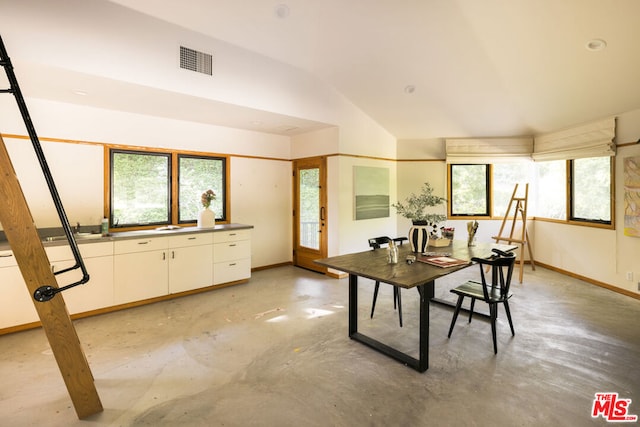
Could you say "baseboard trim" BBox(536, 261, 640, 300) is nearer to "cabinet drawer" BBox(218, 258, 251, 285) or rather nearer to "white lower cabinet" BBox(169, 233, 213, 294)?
"cabinet drawer" BBox(218, 258, 251, 285)

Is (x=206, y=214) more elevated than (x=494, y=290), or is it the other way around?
(x=206, y=214)

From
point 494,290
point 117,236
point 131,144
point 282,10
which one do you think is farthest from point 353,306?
point 131,144

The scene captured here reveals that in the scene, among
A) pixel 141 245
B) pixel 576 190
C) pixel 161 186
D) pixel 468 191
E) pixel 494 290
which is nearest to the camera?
pixel 494 290

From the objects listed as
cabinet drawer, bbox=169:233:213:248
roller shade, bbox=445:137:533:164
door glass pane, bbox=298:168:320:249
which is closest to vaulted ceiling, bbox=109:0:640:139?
roller shade, bbox=445:137:533:164

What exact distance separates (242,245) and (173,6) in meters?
3.10

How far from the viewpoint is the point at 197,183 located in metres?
4.98

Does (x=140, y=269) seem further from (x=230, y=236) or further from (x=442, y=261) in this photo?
(x=442, y=261)

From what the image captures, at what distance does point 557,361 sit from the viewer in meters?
2.58

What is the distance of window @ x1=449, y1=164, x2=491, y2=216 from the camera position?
20.0 ft

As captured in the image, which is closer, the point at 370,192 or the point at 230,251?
the point at 230,251

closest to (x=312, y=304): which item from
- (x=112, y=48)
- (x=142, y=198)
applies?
(x=142, y=198)

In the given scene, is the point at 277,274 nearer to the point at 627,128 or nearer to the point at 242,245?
the point at 242,245

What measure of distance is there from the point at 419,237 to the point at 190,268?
3.04 m

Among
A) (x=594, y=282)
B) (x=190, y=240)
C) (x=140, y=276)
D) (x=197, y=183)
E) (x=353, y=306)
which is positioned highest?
(x=197, y=183)
